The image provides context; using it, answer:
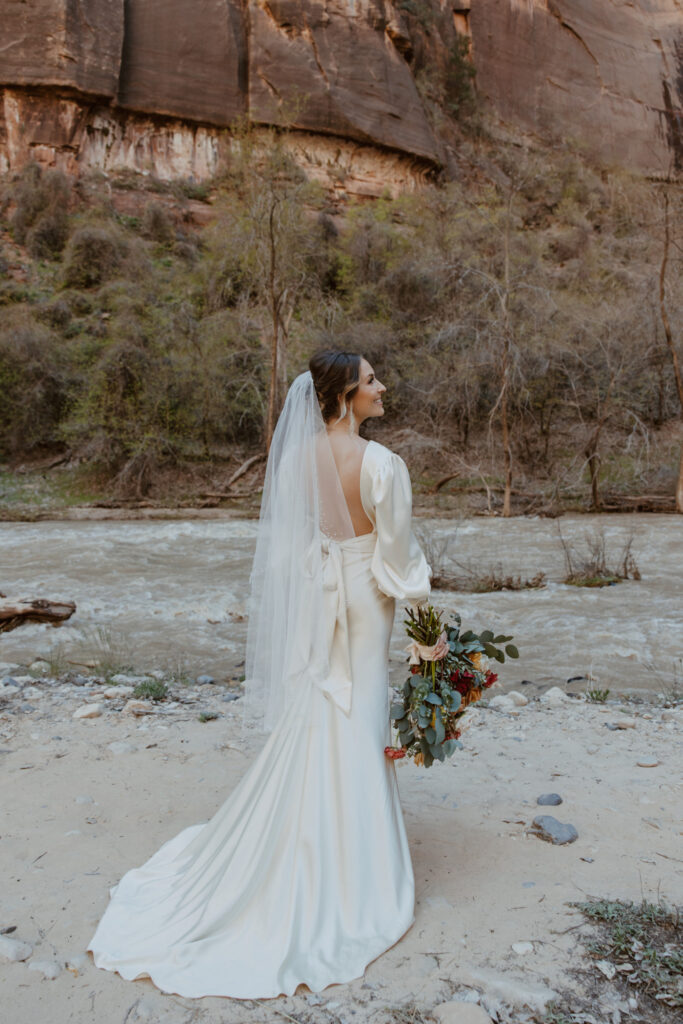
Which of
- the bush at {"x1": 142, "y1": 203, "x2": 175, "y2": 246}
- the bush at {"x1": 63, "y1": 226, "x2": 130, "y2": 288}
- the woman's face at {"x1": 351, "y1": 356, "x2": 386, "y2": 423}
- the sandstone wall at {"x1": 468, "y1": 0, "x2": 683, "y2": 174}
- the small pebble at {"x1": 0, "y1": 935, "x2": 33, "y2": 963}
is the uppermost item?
the sandstone wall at {"x1": 468, "y1": 0, "x2": 683, "y2": 174}

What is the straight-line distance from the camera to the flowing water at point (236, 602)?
6457mm

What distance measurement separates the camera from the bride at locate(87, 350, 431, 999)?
86.1 inches

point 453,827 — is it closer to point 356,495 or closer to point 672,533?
point 356,495

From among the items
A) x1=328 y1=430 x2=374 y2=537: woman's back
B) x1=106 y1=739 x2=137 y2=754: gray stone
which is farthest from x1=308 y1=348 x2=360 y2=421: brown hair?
x1=106 y1=739 x2=137 y2=754: gray stone

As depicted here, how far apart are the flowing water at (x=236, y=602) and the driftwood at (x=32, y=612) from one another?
0.17 m

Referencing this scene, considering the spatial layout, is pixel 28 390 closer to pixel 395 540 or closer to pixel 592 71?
pixel 395 540

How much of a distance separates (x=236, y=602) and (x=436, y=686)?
650cm

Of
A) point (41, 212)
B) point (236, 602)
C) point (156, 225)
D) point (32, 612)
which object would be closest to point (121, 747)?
point (32, 612)

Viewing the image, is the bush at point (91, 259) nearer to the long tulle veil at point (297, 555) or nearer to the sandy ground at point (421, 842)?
the sandy ground at point (421, 842)

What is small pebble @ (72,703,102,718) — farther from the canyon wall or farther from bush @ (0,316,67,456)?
the canyon wall

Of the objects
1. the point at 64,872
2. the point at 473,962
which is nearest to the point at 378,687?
the point at 473,962

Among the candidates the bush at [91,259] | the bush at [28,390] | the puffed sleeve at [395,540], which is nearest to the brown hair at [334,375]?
the puffed sleeve at [395,540]

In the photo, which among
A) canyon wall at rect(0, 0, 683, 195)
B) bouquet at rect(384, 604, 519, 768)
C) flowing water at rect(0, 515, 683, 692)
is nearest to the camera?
bouquet at rect(384, 604, 519, 768)

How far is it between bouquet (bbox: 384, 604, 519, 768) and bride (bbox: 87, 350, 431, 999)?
8 centimetres
